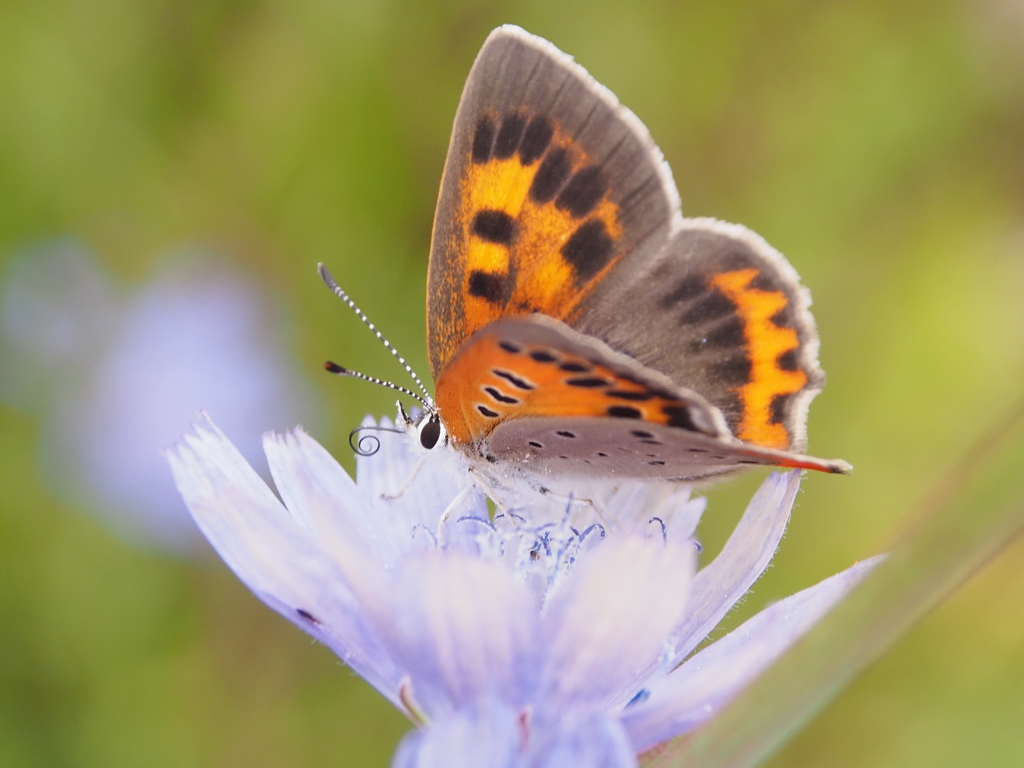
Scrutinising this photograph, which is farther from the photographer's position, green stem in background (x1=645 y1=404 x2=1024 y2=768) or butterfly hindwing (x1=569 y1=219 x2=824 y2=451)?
butterfly hindwing (x1=569 y1=219 x2=824 y2=451)

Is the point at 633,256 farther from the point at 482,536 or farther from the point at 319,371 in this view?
the point at 319,371

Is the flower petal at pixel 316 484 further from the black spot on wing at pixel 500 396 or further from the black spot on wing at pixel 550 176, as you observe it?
the black spot on wing at pixel 550 176

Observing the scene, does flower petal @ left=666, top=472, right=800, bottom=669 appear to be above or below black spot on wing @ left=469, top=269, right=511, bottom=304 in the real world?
below

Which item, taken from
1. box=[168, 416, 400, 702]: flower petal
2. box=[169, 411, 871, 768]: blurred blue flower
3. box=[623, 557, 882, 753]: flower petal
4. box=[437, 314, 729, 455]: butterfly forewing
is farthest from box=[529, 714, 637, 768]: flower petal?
box=[437, 314, 729, 455]: butterfly forewing

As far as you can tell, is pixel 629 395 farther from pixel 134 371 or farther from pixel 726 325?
pixel 134 371

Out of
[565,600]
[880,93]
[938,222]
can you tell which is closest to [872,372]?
[938,222]

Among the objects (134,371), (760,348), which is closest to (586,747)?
(760,348)

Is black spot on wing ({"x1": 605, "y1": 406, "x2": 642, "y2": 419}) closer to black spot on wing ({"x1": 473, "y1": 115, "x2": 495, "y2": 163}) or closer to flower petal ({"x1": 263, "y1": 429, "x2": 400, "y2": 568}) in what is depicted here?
flower petal ({"x1": 263, "y1": 429, "x2": 400, "y2": 568})
